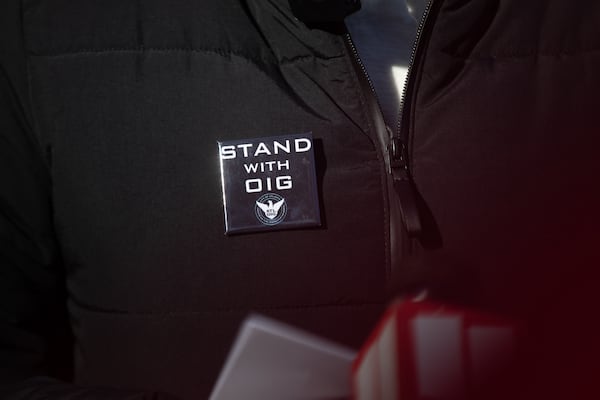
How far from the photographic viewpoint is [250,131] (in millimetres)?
645

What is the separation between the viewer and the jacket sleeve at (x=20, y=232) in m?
0.64

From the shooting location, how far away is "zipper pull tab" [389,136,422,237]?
61 centimetres

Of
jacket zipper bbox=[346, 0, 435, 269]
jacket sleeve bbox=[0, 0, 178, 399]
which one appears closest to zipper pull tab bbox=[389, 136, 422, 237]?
jacket zipper bbox=[346, 0, 435, 269]

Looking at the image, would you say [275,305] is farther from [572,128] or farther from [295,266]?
[572,128]

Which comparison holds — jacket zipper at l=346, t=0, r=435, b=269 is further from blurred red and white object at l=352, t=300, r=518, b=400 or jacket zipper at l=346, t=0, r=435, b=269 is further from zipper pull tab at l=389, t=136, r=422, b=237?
blurred red and white object at l=352, t=300, r=518, b=400

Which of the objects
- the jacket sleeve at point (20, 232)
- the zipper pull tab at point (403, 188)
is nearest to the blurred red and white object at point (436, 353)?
the zipper pull tab at point (403, 188)

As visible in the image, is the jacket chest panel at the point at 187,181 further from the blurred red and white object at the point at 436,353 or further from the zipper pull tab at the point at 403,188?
the blurred red and white object at the point at 436,353

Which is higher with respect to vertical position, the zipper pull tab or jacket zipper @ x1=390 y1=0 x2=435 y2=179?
jacket zipper @ x1=390 y1=0 x2=435 y2=179

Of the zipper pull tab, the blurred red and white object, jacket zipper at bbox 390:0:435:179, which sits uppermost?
jacket zipper at bbox 390:0:435:179

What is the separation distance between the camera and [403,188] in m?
0.62

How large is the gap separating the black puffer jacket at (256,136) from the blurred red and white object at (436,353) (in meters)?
0.21

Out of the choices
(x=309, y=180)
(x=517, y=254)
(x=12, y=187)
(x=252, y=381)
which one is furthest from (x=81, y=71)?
(x=517, y=254)

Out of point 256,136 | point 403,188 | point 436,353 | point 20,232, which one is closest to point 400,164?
point 403,188

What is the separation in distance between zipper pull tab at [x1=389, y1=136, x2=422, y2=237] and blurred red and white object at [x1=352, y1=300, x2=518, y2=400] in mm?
181
